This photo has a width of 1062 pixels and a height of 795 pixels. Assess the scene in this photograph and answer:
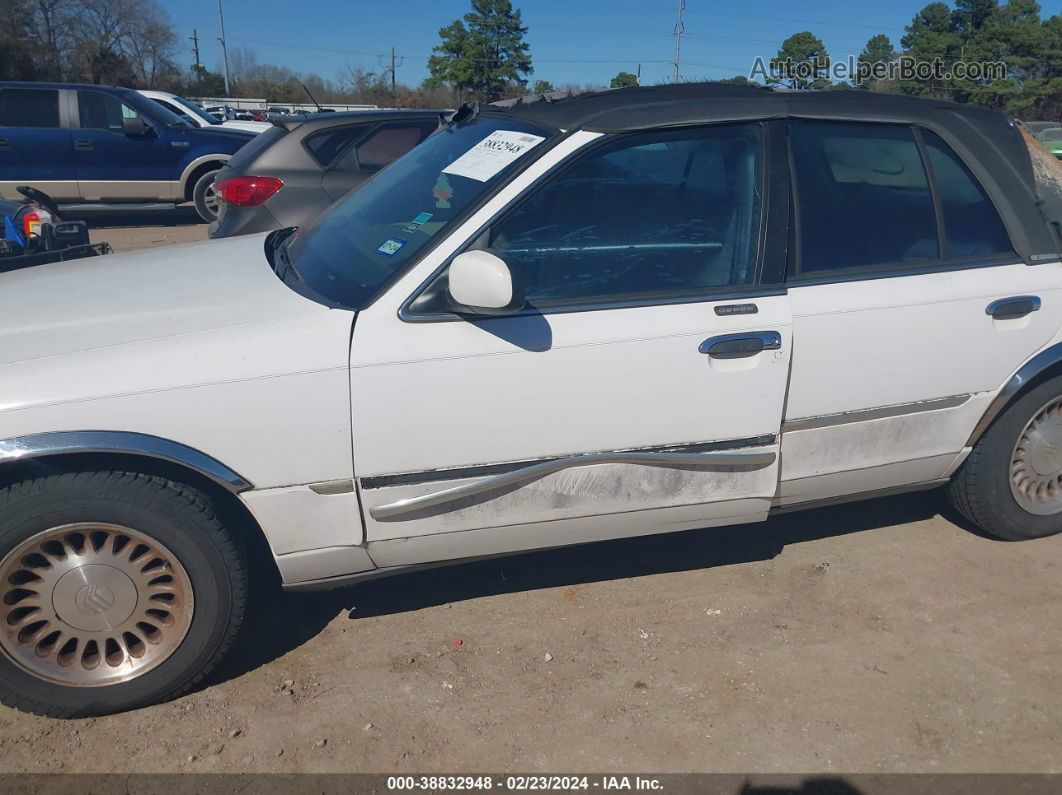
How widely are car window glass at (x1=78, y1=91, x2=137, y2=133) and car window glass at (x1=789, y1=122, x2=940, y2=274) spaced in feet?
36.9

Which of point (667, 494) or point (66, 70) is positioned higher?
point (66, 70)

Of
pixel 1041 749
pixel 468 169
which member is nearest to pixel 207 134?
pixel 468 169

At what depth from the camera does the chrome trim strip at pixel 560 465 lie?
2.80m

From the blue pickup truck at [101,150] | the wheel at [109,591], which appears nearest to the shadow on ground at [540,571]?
the wheel at [109,591]

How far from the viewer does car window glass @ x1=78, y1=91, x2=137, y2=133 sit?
11961 mm

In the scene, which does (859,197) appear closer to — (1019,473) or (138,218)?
(1019,473)

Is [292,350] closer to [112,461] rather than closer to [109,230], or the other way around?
[112,461]

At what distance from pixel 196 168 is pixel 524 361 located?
1099cm

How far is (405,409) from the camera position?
2.71 metres

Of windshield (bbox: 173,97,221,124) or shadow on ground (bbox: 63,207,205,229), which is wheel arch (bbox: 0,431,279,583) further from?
windshield (bbox: 173,97,221,124)

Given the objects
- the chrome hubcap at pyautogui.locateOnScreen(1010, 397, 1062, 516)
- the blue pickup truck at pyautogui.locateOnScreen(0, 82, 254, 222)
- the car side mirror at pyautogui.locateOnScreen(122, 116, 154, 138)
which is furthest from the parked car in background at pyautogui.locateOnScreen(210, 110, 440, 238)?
the car side mirror at pyautogui.locateOnScreen(122, 116, 154, 138)

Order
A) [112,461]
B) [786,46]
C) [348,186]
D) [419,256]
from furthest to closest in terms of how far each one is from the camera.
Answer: [786,46], [348,186], [419,256], [112,461]

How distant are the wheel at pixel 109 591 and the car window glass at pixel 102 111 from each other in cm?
1103

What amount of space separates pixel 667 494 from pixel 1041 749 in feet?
4.46
